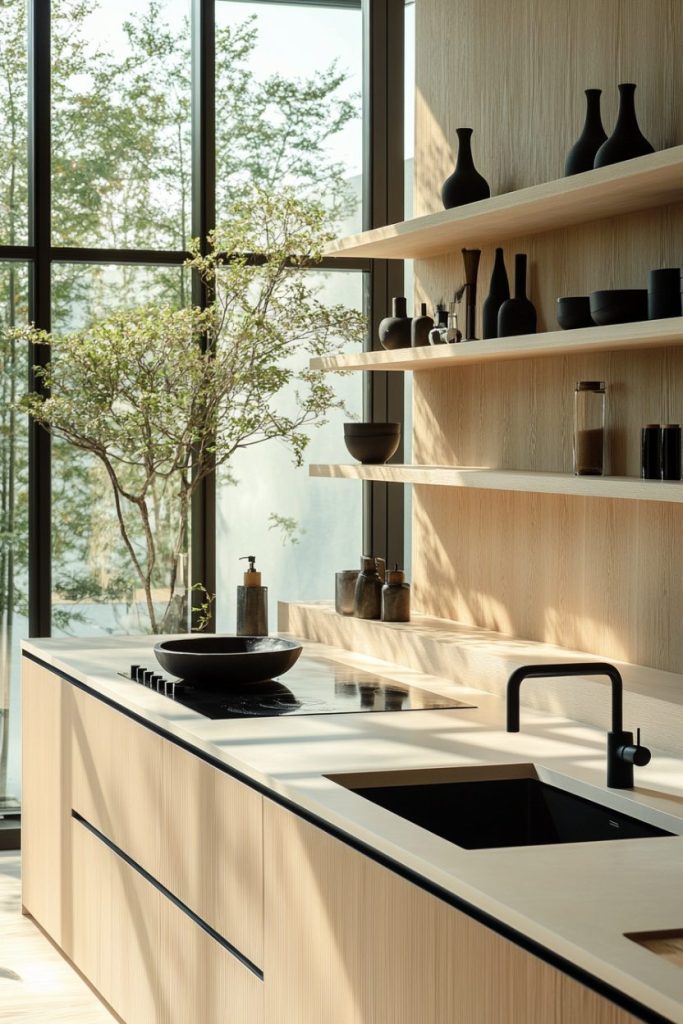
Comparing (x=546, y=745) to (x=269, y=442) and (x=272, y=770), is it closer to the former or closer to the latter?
(x=272, y=770)

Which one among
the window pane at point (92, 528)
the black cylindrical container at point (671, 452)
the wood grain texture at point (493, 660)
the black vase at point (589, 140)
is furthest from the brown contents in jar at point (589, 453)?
the window pane at point (92, 528)

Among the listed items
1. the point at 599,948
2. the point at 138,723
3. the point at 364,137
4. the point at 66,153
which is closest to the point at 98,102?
the point at 66,153

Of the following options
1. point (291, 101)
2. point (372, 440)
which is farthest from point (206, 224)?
point (372, 440)

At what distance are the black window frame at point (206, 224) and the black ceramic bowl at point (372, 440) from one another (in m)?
1.06

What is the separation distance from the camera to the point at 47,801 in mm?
4078

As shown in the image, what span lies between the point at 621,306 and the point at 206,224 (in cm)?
255

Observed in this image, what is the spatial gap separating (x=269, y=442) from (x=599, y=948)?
12.7 feet

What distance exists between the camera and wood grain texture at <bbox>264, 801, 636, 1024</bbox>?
1717 mm

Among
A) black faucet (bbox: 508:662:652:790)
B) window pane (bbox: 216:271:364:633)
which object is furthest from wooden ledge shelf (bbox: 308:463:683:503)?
window pane (bbox: 216:271:364:633)

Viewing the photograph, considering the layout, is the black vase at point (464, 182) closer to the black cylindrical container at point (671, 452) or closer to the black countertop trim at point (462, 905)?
the black cylindrical container at point (671, 452)

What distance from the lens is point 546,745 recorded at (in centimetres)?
280

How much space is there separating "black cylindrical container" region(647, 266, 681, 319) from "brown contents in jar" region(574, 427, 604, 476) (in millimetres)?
458

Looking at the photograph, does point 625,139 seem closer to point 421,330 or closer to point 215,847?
point 421,330

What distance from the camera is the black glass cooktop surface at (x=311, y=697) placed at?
3178mm
